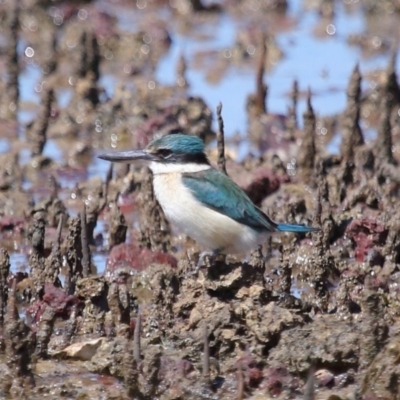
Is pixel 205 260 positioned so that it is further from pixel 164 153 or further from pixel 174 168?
pixel 164 153

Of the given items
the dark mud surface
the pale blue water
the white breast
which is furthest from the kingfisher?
the pale blue water

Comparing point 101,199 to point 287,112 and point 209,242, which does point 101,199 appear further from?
point 287,112

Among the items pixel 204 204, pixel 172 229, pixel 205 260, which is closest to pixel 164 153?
pixel 204 204

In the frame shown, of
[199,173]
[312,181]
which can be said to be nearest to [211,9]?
[312,181]

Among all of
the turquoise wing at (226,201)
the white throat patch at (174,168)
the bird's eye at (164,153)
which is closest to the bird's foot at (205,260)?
the turquoise wing at (226,201)

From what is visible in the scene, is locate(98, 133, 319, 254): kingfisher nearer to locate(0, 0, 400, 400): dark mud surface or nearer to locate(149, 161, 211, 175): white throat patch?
locate(149, 161, 211, 175): white throat patch

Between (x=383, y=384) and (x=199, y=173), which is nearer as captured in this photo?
(x=383, y=384)

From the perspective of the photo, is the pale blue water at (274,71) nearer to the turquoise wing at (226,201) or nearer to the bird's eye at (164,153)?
the bird's eye at (164,153)
